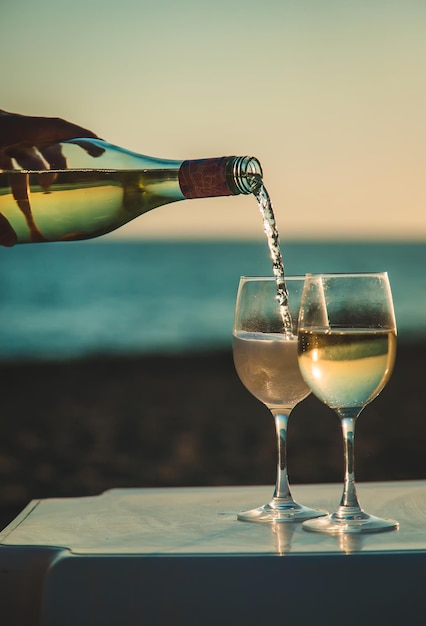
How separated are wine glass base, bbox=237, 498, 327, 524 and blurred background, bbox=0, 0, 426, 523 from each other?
5.47 feet

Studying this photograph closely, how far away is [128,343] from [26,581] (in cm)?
1513

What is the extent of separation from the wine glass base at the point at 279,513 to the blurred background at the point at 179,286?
1.67 metres

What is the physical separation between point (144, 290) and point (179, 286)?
132cm

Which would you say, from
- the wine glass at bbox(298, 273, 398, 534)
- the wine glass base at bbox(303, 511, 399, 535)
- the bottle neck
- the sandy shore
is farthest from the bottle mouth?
the sandy shore

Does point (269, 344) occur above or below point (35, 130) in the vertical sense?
below

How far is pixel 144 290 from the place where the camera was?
24.0 meters

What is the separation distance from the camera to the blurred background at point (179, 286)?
7.47 m

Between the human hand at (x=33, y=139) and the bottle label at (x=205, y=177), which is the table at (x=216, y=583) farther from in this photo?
the human hand at (x=33, y=139)

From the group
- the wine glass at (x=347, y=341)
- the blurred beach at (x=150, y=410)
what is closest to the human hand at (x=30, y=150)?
the wine glass at (x=347, y=341)

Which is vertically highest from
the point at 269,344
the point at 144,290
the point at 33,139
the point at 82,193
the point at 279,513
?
the point at 33,139

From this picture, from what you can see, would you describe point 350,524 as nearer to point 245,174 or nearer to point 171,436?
point 245,174

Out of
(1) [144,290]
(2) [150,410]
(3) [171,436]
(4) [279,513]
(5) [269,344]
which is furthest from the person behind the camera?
(1) [144,290]

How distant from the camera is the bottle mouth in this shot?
1.76 meters

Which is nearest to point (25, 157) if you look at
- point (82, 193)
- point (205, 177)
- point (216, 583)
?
point (82, 193)
